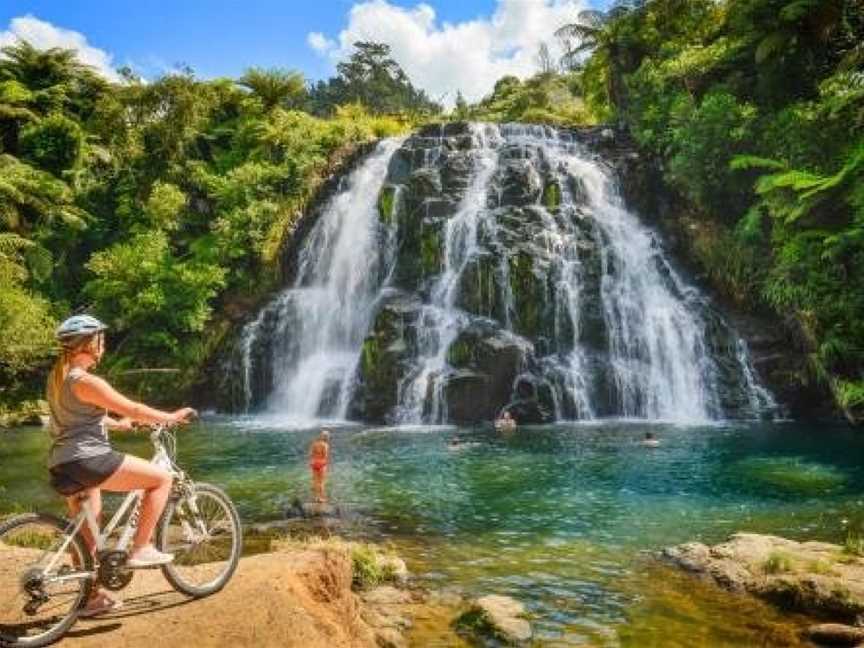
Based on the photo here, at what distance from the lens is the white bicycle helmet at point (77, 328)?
5648 millimetres

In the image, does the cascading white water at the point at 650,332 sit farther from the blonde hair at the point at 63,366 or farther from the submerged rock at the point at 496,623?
the blonde hair at the point at 63,366

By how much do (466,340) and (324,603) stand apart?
21056 millimetres

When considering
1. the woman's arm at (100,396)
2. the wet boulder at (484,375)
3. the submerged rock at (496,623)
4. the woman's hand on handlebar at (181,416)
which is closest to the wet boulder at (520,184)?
the wet boulder at (484,375)

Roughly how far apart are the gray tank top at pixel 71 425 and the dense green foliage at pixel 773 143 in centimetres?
1974

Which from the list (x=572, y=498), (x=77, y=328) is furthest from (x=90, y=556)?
(x=572, y=498)

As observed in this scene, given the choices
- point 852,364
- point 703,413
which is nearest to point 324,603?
point 852,364

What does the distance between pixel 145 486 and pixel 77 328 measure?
52.5 inches

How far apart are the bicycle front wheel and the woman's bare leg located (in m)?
0.19

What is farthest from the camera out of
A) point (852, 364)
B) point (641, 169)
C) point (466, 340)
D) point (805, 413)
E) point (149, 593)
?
point (641, 169)

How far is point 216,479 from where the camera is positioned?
1756cm

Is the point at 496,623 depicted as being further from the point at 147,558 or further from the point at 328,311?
the point at 328,311

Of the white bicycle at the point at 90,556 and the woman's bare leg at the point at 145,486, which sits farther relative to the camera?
the woman's bare leg at the point at 145,486

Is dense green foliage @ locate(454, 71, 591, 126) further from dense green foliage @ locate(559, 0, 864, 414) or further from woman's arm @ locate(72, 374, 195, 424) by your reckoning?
woman's arm @ locate(72, 374, 195, 424)

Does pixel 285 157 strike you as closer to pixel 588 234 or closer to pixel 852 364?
pixel 588 234
